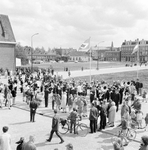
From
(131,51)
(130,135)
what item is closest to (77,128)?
(130,135)

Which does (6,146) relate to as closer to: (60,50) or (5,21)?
(5,21)

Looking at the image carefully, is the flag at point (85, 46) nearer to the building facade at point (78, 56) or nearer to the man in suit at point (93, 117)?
the man in suit at point (93, 117)

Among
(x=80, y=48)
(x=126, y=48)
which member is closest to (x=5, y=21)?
(x=80, y=48)

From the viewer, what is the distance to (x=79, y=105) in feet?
42.0

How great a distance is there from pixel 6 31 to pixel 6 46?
10.6 ft

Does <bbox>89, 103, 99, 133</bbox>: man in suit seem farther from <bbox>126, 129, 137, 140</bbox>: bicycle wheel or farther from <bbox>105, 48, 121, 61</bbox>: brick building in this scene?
<bbox>105, 48, 121, 61</bbox>: brick building

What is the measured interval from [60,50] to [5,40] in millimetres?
139064

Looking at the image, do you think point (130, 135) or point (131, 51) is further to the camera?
point (131, 51)

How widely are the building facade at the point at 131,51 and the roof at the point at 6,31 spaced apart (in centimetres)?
10440

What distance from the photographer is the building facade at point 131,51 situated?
5325 inches

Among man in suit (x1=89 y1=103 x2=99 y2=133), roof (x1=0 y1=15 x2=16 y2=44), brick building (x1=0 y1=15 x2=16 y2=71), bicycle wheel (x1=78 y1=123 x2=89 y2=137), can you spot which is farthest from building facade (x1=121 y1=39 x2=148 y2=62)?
man in suit (x1=89 y1=103 x2=99 y2=133)

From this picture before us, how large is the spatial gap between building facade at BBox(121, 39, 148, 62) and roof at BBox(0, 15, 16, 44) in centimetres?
10440

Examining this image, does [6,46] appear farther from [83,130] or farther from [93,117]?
[93,117]

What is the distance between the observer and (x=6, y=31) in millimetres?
43625
